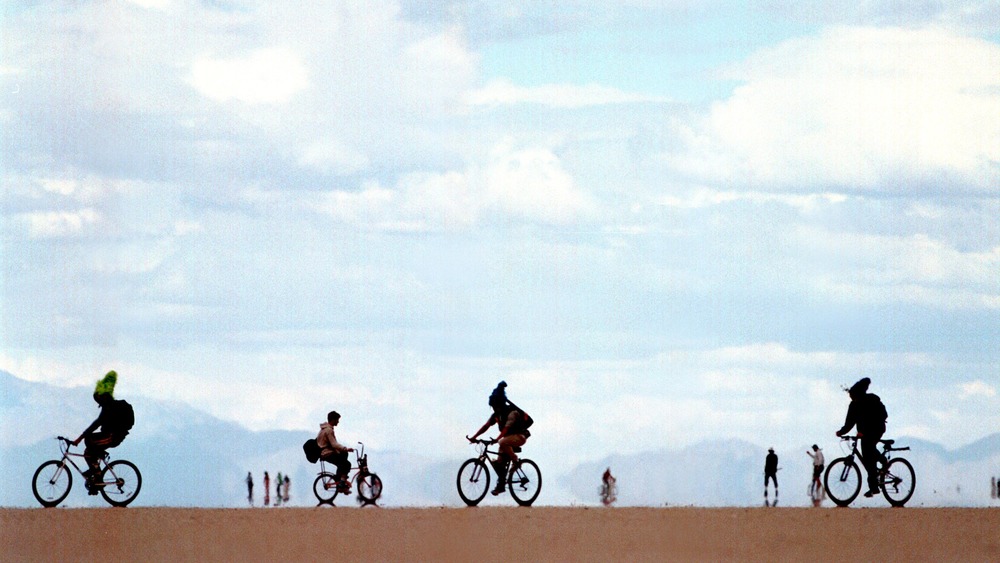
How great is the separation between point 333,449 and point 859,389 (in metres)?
9.27

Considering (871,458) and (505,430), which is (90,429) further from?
(871,458)

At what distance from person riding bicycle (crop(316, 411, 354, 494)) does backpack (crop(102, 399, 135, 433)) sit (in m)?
3.80

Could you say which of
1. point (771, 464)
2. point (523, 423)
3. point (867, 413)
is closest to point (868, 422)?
point (867, 413)

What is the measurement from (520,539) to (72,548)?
5700 millimetres

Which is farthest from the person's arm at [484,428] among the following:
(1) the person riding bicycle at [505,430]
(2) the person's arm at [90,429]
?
(2) the person's arm at [90,429]

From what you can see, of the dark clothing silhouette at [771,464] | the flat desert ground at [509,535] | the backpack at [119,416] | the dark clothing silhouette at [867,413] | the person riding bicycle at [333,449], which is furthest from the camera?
the dark clothing silhouette at [771,464]

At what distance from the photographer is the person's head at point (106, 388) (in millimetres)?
28516

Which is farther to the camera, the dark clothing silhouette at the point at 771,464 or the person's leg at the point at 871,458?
the dark clothing silhouette at the point at 771,464

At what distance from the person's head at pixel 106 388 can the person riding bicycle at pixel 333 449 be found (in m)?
4.27

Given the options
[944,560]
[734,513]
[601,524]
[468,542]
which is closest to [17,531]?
[468,542]

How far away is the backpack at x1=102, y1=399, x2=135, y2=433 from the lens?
1134 inches

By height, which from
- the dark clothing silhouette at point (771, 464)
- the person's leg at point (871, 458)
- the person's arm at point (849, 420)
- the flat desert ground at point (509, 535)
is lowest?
the flat desert ground at point (509, 535)

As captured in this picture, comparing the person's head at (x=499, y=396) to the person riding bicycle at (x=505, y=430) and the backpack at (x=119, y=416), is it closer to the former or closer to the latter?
the person riding bicycle at (x=505, y=430)

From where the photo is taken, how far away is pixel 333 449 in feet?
103
